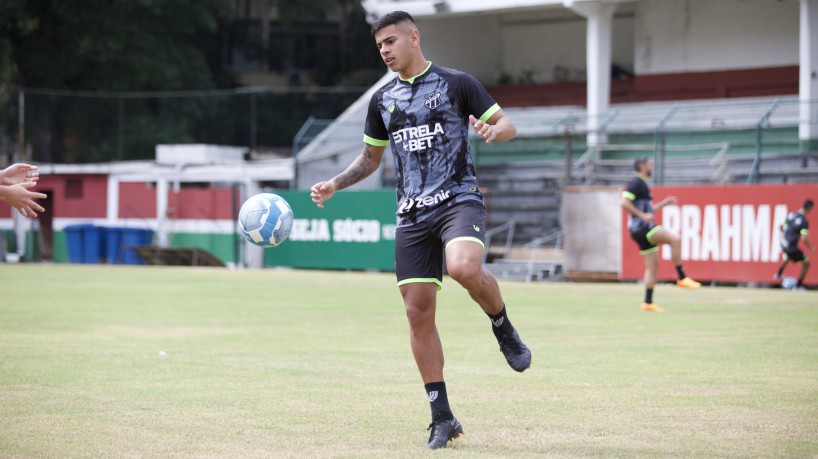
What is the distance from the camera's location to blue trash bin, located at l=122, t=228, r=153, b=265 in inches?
Result: 1414

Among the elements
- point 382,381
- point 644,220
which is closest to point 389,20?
point 382,381

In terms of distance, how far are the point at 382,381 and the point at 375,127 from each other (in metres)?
2.77

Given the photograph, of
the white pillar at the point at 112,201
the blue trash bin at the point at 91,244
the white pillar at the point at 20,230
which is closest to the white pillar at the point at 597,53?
the white pillar at the point at 112,201

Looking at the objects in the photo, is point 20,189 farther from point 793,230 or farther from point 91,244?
point 91,244

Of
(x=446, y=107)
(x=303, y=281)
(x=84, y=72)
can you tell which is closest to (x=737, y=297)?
(x=303, y=281)

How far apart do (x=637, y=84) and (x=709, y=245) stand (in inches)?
630

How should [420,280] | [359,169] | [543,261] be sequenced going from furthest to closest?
[543,261], [359,169], [420,280]

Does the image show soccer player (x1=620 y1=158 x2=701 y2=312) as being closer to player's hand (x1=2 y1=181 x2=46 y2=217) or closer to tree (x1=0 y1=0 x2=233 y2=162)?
player's hand (x1=2 y1=181 x2=46 y2=217)

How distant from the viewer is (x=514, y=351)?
712 cm

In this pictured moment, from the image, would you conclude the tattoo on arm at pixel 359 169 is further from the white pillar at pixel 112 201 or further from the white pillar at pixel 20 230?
the white pillar at pixel 20 230

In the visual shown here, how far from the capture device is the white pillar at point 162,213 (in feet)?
119

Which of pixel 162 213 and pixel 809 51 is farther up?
pixel 809 51

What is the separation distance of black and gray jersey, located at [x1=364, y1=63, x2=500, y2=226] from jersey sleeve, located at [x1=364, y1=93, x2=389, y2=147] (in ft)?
0.80

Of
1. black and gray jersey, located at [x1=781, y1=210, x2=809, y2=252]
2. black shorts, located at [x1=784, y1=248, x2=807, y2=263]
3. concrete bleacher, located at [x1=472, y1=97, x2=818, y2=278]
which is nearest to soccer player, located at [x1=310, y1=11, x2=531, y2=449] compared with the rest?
black and gray jersey, located at [x1=781, y1=210, x2=809, y2=252]
